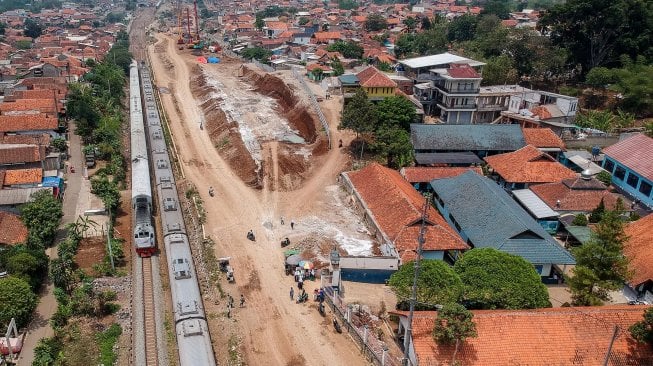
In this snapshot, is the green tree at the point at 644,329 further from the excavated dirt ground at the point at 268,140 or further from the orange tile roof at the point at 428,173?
the excavated dirt ground at the point at 268,140

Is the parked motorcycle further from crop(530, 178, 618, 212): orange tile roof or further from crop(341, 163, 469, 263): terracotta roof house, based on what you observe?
crop(530, 178, 618, 212): orange tile roof

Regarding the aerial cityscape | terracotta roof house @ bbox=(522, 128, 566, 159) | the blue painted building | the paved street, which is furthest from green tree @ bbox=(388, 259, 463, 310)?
terracotta roof house @ bbox=(522, 128, 566, 159)

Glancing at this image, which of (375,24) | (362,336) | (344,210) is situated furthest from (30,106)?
(375,24)

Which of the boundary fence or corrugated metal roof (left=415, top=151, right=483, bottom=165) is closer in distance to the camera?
the boundary fence

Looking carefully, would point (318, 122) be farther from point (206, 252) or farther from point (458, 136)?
point (206, 252)

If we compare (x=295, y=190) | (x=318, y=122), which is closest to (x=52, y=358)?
(x=295, y=190)

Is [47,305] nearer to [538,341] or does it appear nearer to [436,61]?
[538,341]

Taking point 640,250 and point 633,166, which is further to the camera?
point 633,166
